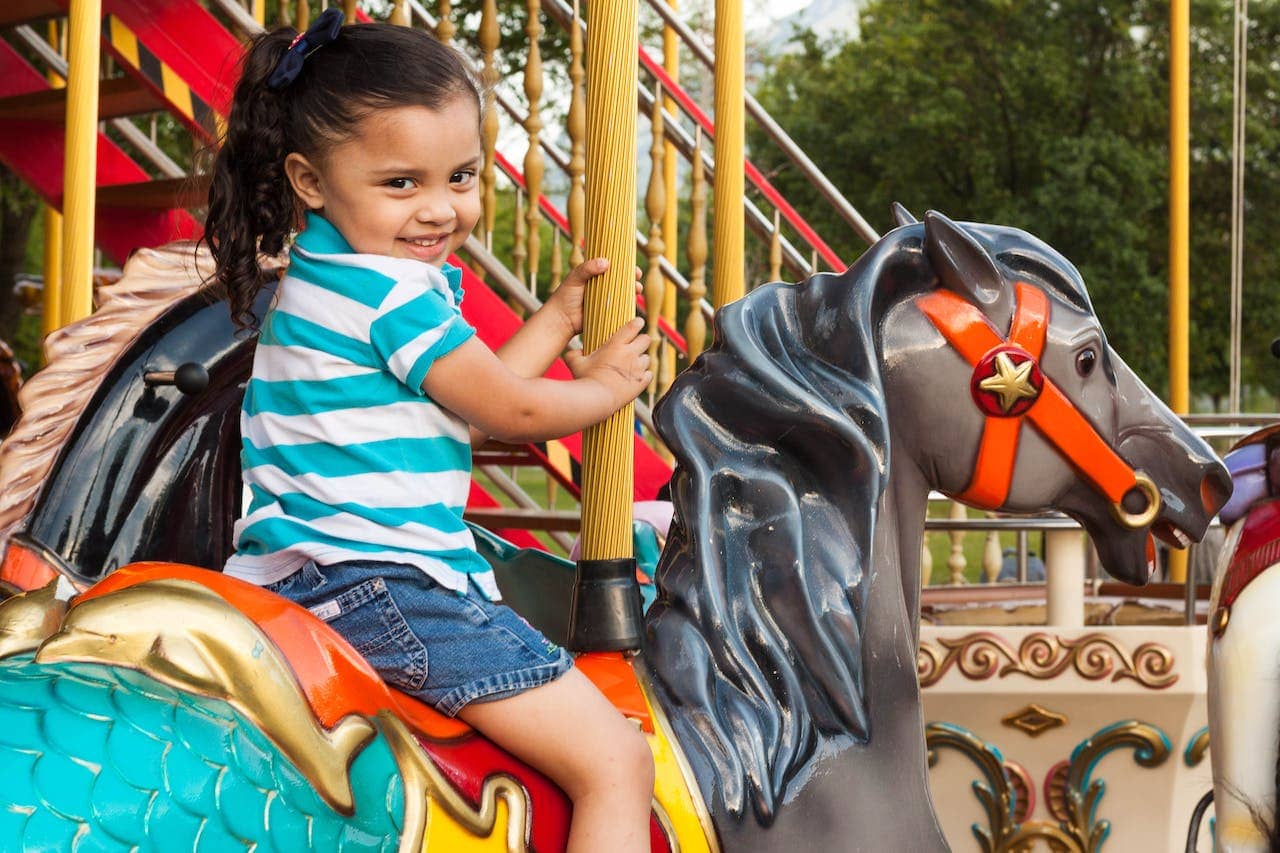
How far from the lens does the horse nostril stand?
192cm

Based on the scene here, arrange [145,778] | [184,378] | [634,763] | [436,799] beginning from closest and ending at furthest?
[145,778]
[436,799]
[634,763]
[184,378]

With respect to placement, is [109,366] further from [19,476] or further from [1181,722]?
[1181,722]

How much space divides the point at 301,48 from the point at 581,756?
89 cm

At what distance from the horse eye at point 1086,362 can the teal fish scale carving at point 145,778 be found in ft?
3.30

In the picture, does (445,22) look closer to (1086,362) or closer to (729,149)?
(729,149)

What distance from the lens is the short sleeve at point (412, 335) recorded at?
5.31 ft

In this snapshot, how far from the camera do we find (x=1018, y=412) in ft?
5.88

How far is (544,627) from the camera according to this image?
241cm

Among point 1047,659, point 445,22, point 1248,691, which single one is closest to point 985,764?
point 1047,659

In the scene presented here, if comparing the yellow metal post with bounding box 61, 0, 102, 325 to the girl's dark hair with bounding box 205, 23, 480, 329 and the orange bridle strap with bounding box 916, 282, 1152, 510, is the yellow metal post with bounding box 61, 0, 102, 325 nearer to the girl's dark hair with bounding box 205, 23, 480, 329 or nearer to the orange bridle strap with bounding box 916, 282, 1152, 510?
the girl's dark hair with bounding box 205, 23, 480, 329

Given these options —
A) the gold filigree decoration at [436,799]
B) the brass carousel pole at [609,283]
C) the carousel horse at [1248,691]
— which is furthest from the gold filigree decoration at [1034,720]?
the gold filigree decoration at [436,799]

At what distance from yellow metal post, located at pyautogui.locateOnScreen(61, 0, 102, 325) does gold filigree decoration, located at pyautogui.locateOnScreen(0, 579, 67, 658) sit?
5.86 ft

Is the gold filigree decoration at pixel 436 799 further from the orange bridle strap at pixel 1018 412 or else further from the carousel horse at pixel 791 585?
the orange bridle strap at pixel 1018 412

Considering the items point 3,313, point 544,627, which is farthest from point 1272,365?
point 544,627
